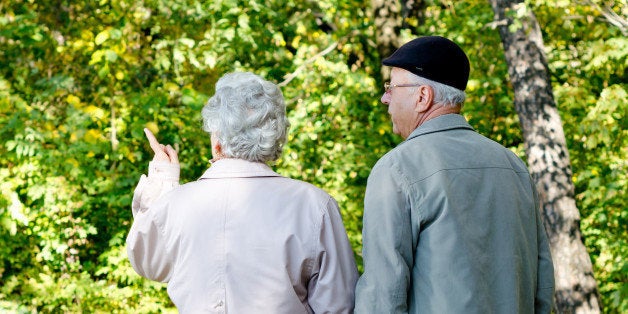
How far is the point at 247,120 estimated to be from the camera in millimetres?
2256

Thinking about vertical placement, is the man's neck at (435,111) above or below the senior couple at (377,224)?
above

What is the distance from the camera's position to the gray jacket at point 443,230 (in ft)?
6.62

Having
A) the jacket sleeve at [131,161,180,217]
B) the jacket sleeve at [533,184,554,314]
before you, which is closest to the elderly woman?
the jacket sleeve at [131,161,180,217]

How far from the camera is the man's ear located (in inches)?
87.0

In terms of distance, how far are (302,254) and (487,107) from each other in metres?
6.78

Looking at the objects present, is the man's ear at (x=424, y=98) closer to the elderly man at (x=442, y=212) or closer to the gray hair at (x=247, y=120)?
the elderly man at (x=442, y=212)

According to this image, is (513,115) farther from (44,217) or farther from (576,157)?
(44,217)

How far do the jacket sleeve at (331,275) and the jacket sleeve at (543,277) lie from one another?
0.56 m

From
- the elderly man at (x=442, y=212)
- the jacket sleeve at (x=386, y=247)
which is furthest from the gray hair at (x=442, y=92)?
the jacket sleeve at (x=386, y=247)

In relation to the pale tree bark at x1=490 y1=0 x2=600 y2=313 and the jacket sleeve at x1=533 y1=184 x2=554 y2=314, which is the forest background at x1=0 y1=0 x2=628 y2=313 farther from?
the jacket sleeve at x1=533 y1=184 x2=554 y2=314

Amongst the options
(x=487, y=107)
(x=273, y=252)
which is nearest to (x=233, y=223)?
(x=273, y=252)

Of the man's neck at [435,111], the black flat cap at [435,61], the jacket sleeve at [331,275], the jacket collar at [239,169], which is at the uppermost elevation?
the black flat cap at [435,61]

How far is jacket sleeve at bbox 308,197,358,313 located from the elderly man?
0.29 ft

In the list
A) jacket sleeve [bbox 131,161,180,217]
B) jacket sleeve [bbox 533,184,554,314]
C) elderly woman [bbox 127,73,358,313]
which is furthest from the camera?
jacket sleeve [bbox 131,161,180,217]
